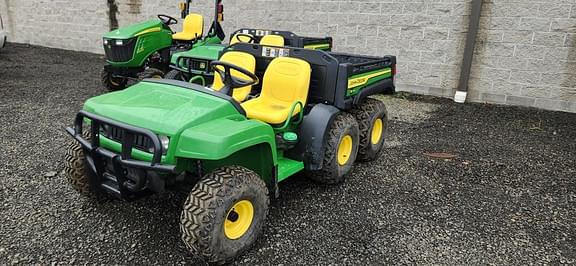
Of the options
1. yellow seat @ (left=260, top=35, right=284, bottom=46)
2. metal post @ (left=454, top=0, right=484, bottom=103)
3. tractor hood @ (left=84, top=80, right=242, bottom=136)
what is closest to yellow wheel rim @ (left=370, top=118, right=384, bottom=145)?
yellow seat @ (left=260, top=35, right=284, bottom=46)

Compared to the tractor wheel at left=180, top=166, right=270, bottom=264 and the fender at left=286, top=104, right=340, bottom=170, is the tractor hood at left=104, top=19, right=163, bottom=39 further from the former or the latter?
the tractor wheel at left=180, top=166, right=270, bottom=264

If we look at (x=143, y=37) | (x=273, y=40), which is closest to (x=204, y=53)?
(x=273, y=40)

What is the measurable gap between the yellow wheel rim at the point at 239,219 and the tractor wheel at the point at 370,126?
5.42ft

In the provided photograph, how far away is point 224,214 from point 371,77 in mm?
2007

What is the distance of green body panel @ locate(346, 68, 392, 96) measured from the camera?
135 inches

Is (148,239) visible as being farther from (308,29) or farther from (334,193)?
(308,29)

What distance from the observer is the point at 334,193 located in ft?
11.0

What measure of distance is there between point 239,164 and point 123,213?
885mm

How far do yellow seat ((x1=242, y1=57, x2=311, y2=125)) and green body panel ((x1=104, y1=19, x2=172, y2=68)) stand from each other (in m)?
3.36

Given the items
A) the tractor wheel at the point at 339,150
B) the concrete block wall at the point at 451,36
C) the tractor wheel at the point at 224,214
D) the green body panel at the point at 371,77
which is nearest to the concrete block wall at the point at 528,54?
the concrete block wall at the point at 451,36

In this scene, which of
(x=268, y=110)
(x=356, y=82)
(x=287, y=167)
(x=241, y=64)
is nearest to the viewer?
(x=287, y=167)

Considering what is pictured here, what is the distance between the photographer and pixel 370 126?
12.6ft

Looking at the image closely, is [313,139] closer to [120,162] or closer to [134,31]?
[120,162]

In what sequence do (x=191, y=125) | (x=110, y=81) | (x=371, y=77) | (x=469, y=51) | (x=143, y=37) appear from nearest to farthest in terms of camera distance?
(x=191, y=125) → (x=371, y=77) → (x=143, y=37) → (x=469, y=51) → (x=110, y=81)
